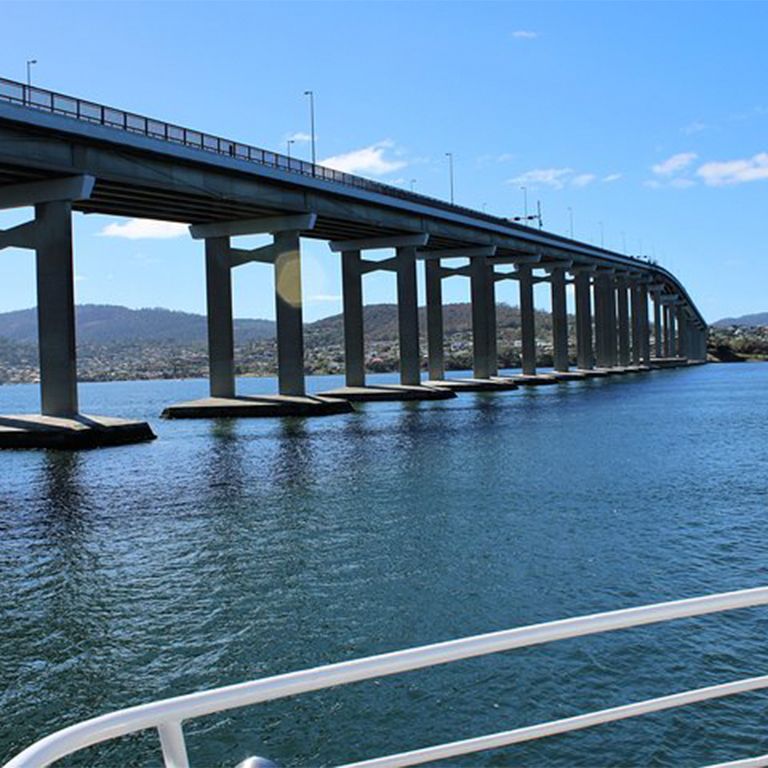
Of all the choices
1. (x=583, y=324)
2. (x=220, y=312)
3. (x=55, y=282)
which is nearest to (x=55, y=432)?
(x=55, y=282)

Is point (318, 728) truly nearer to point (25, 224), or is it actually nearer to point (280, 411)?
point (25, 224)

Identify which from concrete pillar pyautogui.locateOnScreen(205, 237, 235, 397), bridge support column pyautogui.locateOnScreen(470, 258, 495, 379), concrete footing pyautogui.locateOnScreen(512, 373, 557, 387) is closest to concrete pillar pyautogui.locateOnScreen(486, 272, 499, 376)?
bridge support column pyautogui.locateOnScreen(470, 258, 495, 379)

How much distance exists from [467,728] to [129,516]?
1537 cm

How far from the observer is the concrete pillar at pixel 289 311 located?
202 ft

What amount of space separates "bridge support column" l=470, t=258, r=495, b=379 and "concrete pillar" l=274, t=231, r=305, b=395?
1257 inches

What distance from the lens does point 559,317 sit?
114625 mm

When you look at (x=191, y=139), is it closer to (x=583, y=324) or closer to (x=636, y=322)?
(x=583, y=324)

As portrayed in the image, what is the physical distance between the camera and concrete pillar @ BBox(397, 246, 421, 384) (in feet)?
254

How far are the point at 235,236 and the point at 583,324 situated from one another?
7313 cm

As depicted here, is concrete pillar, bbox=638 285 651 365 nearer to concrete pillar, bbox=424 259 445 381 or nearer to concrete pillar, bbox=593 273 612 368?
concrete pillar, bbox=593 273 612 368

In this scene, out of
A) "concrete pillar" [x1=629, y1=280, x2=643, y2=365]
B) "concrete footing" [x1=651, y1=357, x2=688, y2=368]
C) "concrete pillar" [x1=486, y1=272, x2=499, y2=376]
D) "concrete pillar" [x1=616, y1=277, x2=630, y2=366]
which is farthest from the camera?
"concrete footing" [x1=651, y1=357, x2=688, y2=368]

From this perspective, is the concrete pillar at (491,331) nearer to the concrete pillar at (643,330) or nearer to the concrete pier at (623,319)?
the concrete pier at (623,319)

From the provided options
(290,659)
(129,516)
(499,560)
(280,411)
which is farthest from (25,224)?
(290,659)

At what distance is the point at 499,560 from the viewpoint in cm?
1595
